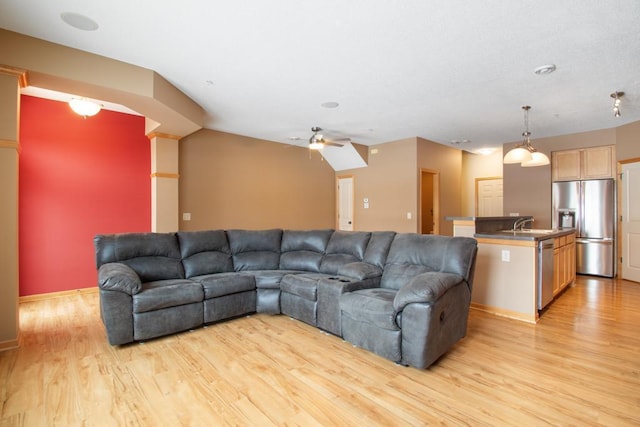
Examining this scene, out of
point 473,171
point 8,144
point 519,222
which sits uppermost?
point 473,171

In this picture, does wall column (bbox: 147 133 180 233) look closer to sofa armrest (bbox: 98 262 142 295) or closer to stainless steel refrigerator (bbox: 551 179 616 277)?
sofa armrest (bbox: 98 262 142 295)

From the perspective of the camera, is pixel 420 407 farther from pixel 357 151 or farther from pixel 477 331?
pixel 357 151

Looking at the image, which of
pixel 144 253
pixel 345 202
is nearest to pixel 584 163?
pixel 345 202

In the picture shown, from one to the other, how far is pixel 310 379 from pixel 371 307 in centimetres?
77

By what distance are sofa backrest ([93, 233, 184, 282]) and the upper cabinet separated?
A: 7.21 metres

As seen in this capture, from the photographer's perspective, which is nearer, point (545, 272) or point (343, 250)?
point (545, 272)

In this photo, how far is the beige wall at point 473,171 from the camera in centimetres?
795

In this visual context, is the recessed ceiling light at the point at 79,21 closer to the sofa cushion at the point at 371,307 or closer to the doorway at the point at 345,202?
the sofa cushion at the point at 371,307

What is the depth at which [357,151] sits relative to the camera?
7.23 meters

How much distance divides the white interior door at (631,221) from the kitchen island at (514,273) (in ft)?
7.97

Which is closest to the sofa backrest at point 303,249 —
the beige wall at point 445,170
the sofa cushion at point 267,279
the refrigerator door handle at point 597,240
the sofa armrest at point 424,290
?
the sofa cushion at point 267,279

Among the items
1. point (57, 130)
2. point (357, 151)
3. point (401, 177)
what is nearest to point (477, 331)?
point (401, 177)

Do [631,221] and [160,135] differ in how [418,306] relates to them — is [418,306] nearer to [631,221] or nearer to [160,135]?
[160,135]

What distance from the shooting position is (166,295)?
3188 mm
